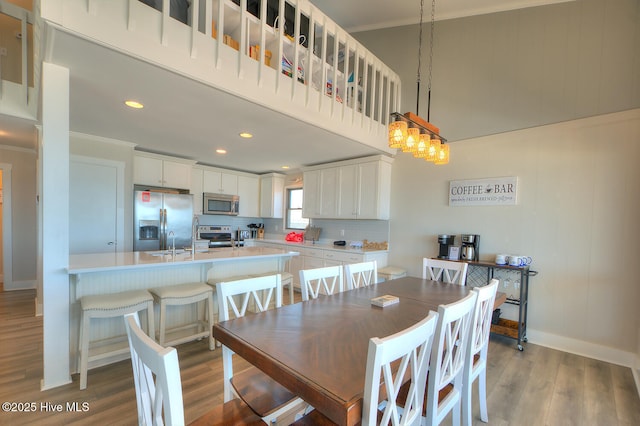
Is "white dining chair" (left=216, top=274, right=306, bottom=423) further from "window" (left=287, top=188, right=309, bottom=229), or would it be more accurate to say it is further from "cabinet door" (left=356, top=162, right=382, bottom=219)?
"window" (left=287, top=188, right=309, bottom=229)

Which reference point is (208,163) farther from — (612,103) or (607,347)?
(607,347)

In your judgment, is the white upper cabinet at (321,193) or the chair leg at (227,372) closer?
the chair leg at (227,372)

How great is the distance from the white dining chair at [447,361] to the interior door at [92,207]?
420cm

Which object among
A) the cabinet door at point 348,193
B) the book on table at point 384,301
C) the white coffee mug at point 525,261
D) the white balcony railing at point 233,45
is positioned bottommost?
the book on table at point 384,301

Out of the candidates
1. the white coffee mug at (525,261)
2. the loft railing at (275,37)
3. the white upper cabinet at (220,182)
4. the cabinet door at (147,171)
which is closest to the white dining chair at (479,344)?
the white coffee mug at (525,261)

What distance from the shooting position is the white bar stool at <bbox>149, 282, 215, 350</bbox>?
245 centimetres

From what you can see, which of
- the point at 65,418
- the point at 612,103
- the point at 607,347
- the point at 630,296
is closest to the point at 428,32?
the point at 612,103

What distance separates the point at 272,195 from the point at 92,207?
9.96 feet

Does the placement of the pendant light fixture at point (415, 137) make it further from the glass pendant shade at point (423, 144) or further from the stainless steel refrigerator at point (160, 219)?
the stainless steel refrigerator at point (160, 219)

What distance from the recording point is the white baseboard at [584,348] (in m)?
2.65

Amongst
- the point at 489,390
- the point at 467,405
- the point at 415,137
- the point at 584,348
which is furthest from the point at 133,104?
the point at 584,348

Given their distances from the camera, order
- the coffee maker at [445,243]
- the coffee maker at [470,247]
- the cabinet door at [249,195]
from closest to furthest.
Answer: the coffee maker at [470,247], the coffee maker at [445,243], the cabinet door at [249,195]

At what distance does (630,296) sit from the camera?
2664 mm

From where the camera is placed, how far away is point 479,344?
1.76 m
